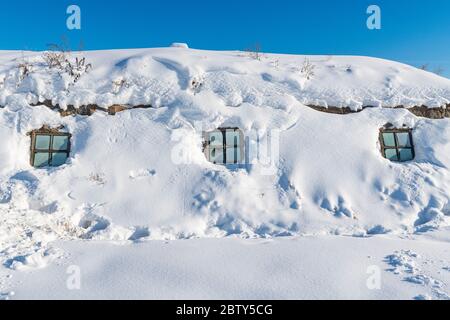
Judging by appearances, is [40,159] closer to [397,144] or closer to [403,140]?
[397,144]

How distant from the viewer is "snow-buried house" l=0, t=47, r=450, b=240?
16.0 ft

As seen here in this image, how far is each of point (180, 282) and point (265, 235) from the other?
62.2 inches

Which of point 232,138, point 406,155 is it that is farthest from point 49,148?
point 406,155

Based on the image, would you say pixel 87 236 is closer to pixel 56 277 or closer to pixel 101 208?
pixel 101 208

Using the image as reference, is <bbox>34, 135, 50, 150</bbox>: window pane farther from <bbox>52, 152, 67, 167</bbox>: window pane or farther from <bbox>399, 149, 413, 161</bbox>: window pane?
<bbox>399, 149, 413, 161</bbox>: window pane

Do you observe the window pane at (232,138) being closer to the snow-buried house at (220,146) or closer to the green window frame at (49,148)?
the snow-buried house at (220,146)

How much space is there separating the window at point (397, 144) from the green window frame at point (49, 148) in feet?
16.7

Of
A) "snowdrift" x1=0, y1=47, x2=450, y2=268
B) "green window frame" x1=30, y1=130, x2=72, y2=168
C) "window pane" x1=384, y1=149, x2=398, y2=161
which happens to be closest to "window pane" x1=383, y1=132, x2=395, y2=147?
"window pane" x1=384, y1=149, x2=398, y2=161

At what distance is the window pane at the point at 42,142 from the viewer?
574cm

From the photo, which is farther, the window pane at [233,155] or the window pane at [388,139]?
the window pane at [388,139]

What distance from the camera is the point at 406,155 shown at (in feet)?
19.2

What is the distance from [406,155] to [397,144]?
0.22m

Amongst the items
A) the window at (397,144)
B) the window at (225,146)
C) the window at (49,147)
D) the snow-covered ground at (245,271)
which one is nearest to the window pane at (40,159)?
the window at (49,147)

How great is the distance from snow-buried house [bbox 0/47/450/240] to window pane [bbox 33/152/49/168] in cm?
2
